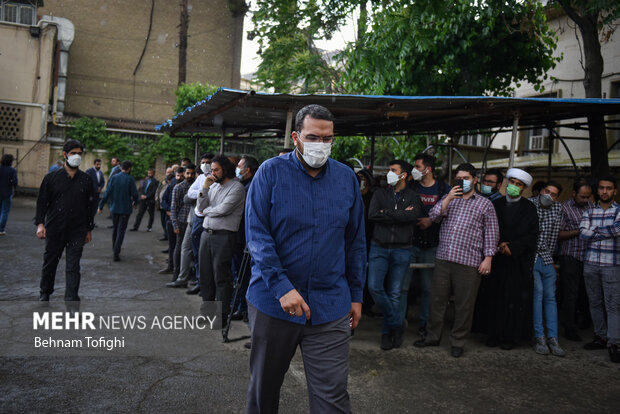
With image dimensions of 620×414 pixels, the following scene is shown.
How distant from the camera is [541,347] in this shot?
239 inches

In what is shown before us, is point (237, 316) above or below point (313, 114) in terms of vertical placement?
below

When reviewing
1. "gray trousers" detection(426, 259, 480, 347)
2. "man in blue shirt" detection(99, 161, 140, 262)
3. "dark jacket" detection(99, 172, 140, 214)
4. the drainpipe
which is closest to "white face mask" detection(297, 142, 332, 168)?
"gray trousers" detection(426, 259, 480, 347)

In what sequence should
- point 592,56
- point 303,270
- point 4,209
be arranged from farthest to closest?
point 4,209 < point 592,56 < point 303,270

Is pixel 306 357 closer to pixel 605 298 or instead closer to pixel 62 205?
pixel 605 298

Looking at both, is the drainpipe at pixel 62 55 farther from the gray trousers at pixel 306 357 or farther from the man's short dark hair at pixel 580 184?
the gray trousers at pixel 306 357

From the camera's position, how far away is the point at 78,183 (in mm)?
6676

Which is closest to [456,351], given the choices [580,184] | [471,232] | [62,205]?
[471,232]

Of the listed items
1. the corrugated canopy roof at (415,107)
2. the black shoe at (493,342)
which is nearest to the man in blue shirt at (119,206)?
the corrugated canopy roof at (415,107)

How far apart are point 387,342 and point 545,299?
1950mm

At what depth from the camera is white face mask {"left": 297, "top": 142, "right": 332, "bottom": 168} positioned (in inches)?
115

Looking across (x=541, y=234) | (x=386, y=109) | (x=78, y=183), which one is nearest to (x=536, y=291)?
(x=541, y=234)

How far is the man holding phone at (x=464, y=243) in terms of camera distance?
5.75 metres

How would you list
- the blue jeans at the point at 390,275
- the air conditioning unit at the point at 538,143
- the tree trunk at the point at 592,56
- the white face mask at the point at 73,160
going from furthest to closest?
the air conditioning unit at the point at 538,143
the tree trunk at the point at 592,56
the white face mask at the point at 73,160
the blue jeans at the point at 390,275

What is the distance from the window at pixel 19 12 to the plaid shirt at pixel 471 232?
2435 centimetres
